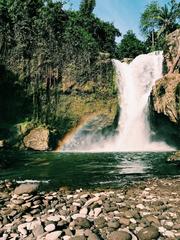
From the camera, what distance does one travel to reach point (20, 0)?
45375 millimetres

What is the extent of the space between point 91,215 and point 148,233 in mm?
1951

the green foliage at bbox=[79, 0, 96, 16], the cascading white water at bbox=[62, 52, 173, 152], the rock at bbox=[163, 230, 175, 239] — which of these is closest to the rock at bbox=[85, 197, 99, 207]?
the rock at bbox=[163, 230, 175, 239]

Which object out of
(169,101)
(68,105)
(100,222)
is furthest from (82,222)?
(68,105)

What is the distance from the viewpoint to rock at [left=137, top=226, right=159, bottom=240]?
7.74m

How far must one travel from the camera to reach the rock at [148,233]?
7.74m

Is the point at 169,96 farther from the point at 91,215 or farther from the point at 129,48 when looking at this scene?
the point at 129,48

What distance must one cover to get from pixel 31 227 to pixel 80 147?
2917cm

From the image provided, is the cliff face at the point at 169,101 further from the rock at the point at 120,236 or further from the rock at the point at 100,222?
the rock at the point at 120,236

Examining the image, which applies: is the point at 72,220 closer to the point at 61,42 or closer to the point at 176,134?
the point at 176,134

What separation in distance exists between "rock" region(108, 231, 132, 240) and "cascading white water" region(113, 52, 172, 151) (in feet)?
90.5

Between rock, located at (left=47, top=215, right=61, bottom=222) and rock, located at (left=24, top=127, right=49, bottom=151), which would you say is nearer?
rock, located at (left=47, top=215, right=61, bottom=222)

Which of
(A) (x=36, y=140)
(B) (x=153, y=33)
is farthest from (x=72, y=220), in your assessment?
(B) (x=153, y=33)

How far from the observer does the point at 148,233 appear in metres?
7.86

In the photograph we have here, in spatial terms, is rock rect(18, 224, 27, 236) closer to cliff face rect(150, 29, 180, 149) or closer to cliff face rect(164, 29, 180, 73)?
cliff face rect(150, 29, 180, 149)
